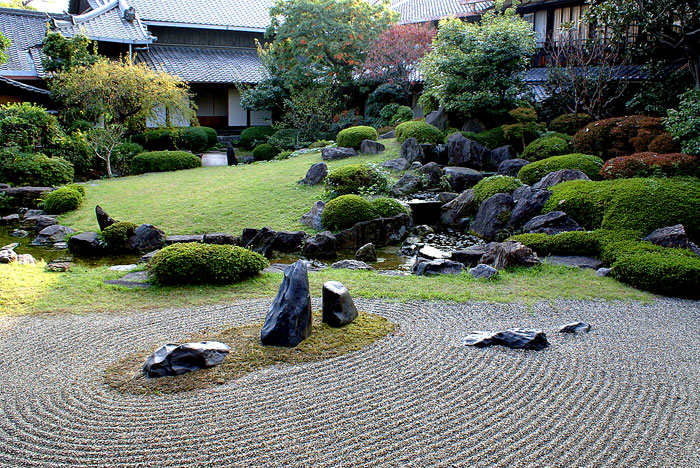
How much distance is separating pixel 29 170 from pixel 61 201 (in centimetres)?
292

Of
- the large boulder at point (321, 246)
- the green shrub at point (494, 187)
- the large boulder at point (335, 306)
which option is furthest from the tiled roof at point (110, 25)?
the large boulder at point (335, 306)

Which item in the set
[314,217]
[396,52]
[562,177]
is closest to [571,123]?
[562,177]

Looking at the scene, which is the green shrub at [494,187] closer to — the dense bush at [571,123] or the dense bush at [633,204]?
the dense bush at [633,204]

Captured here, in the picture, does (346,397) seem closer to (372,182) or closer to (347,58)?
(372,182)

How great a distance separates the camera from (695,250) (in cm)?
855

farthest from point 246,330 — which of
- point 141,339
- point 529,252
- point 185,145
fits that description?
point 185,145

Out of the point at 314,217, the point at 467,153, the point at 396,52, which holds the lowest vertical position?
Result: the point at 314,217

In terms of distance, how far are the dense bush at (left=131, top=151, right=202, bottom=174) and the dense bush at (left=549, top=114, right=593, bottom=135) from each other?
12.2 m

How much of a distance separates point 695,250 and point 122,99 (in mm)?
17393

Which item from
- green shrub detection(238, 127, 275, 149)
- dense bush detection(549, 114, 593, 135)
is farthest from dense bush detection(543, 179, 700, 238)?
green shrub detection(238, 127, 275, 149)

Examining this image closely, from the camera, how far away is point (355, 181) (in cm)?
1384

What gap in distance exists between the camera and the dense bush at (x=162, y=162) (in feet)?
62.2

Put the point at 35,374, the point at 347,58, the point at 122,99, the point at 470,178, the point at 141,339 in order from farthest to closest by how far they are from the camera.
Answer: the point at 347,58 < the point at 122,99 < the point at 470,178 < the point at 141,339 < the point at 35,374

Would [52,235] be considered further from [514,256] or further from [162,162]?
[514,256]
